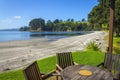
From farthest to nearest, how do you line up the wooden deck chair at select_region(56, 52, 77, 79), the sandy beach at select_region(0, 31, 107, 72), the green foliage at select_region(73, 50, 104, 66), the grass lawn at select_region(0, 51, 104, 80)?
the sandy beach at select_region(0, 31, 107, 72) → the green foliage at select_region(73, 50, 104, 66) → the grass lawn at select_region(0, 51, 104, 80) → the wooden deck chair at select_region(56, 52, 77, 79)

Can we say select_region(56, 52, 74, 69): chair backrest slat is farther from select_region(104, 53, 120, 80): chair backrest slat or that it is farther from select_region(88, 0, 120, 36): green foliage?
select_region(88, 0, 120, 36): green foliage

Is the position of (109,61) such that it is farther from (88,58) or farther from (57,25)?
(57,25)

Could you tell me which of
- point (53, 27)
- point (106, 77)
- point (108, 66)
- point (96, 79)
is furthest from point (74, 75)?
point (53, 27)

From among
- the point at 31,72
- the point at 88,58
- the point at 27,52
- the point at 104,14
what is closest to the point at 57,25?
the point at 104,14

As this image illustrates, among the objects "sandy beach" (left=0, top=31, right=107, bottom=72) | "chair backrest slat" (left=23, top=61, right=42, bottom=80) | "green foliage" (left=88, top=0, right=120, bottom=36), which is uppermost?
"green foliage" (left=88, top=0, right=120, bottom=36)

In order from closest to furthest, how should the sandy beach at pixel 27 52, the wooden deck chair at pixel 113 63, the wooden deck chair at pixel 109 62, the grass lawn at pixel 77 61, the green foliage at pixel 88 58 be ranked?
the wooden deck chair at pixel 113 63 < the wooden deck chair at pixel 109 62 < the grass lawn at pixel 77 61 < the green foliage at pixel 88 58 < the sandy beach at pixel 27 52

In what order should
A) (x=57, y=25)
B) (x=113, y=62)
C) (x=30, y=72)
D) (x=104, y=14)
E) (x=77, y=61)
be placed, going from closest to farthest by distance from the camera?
(x=30, y=72), (x=113, y=62), (x=77, y=61), (x=104, y=14), (x=57, y=25)

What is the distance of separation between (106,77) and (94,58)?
5.36 m

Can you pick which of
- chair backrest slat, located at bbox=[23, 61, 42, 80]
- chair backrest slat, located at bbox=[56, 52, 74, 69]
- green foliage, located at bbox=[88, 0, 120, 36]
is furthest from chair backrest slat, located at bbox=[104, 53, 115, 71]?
green foliage, located at bbox=[88, 0, 120, 36]

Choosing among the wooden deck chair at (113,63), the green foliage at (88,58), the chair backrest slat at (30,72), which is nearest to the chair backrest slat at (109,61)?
the wooden deck chair at (113,63)

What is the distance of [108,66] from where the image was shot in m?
4.72

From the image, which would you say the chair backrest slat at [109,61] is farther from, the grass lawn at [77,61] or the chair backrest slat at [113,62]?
the grass lawn at [77,61]

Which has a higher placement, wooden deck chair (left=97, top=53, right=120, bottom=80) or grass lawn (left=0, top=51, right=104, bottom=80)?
wooden deck chair (left=97, top=53, right=120, bottom=80)

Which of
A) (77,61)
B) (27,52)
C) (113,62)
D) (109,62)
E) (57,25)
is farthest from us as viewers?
(57,25)
